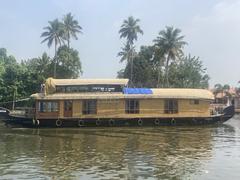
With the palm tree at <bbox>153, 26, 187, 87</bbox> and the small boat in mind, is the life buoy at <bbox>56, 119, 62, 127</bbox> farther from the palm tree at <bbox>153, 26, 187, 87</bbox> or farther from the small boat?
the palm tree at <bbox>153, 26, 187, 87</bbox>

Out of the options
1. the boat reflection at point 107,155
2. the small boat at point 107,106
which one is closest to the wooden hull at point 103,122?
the small boat at point 107,106

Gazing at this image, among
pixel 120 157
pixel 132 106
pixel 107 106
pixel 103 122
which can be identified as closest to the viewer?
pixel 120 157

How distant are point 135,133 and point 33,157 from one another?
11.9 meters

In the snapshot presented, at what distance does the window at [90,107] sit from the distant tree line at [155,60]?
26504 mm

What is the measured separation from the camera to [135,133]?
29.5m

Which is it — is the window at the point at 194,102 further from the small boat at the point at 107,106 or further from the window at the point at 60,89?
the window at the point at 60,89

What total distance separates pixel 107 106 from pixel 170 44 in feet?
91.4

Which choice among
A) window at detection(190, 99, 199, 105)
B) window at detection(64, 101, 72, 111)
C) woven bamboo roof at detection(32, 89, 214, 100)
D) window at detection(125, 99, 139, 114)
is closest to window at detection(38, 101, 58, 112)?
woven bamboo roof at detection(32, 89, 214, 100)

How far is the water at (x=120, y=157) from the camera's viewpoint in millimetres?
14836

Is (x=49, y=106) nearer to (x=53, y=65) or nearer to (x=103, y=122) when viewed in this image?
(x=103, y=122)

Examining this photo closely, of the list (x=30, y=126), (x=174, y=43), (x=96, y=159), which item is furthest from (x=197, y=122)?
(x=174, y=43)

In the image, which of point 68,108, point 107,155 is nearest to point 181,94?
point 68,108

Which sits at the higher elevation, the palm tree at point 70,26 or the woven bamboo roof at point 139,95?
the palm tree at point 70,26

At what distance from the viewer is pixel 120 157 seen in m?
18.3
